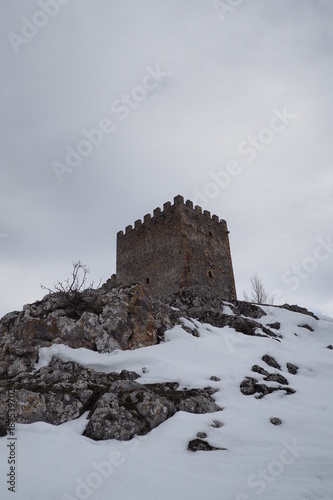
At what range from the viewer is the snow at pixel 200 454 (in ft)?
12.5

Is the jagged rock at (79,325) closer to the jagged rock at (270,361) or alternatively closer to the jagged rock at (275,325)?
the jagged rock at (270,361)

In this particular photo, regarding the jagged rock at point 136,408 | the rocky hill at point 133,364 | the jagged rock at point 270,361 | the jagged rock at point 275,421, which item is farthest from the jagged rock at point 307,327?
the jagged rock at point 275,421

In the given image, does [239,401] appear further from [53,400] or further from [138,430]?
[53,400]

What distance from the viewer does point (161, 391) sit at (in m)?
6.53

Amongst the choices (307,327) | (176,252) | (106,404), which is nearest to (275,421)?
(106,404)

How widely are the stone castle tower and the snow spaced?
397 inches

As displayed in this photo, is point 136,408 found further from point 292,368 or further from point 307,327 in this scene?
point 307,327

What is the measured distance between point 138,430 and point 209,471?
1.56 metres

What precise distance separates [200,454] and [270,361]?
4.80 m

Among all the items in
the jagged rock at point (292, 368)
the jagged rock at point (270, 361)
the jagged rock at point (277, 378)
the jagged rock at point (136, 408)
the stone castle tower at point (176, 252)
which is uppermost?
the stone castle tower at point (176, 252)

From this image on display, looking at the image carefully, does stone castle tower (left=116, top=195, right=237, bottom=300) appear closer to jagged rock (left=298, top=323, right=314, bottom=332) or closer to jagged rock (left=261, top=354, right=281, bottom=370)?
jagged rock (left=298, top=323, right=314, bottom=332)

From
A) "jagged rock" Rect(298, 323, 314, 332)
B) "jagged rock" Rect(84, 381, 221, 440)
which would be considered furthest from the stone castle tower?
"jagged rock" Rect(84, 381, 221, 440)

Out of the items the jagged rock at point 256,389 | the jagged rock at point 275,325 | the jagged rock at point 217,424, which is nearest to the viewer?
the jagged rock at point 217,424

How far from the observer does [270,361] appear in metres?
8.82
